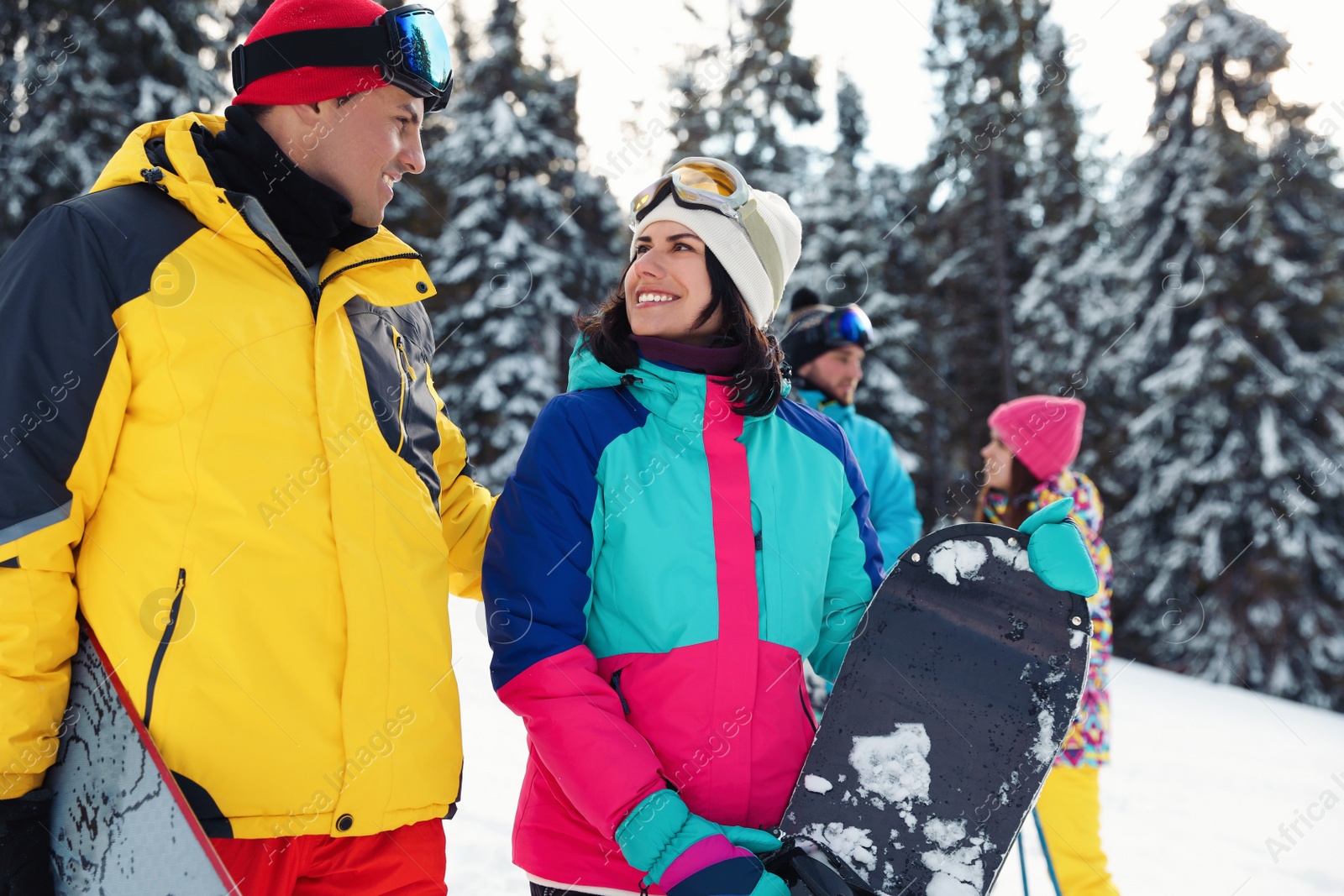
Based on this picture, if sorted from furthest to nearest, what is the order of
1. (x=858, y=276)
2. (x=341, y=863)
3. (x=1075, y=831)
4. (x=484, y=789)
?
1. (x=858, y=276)
2. (x=484, y=789)
3. (x=1075, y=831)
4. (x=341, y=863)

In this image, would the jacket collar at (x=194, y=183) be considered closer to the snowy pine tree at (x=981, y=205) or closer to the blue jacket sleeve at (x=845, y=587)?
the blue jacket sleeve at (x=845, y=587)

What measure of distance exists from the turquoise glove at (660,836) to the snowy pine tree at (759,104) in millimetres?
17141

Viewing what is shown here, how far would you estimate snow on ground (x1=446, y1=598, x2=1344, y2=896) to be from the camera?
404 centimetres

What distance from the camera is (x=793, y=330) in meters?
4.11

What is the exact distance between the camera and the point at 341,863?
1.54 meters

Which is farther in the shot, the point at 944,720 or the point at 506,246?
the point at 506,246

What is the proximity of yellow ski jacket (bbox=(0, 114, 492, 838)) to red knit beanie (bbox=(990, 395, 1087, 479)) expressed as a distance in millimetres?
3077

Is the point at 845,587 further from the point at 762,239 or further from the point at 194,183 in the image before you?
the point at 194,183

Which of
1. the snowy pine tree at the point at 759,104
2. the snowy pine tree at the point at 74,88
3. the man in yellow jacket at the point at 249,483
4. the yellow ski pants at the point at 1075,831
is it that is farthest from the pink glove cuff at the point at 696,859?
the snowy pine tree at the point at 759,104

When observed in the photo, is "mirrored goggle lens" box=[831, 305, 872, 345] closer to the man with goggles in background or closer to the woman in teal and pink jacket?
the man with goggles in background

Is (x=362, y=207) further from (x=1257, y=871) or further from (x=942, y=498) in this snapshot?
(x=942, y=498)

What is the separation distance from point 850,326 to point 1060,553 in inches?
91.0

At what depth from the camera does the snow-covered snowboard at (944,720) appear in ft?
5.74

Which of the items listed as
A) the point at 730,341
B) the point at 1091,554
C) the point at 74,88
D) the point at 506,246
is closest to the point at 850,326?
the point at 1091,554
